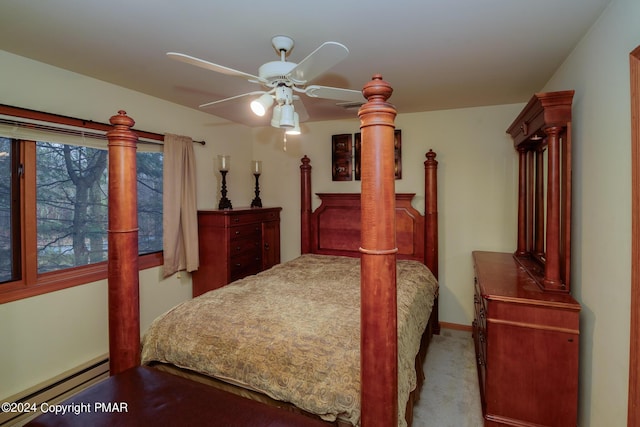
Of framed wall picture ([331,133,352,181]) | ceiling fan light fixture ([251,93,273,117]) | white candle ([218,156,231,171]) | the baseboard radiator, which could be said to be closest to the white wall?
ceiling fan light fixture ([251,93,273,117])

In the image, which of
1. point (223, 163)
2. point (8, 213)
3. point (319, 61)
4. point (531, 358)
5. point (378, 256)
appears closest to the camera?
point (378, 256)

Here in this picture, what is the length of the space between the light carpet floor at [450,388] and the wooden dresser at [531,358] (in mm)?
272

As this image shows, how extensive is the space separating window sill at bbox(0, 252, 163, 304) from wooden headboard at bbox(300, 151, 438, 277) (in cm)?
213

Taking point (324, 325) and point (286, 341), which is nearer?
point (286, 341)

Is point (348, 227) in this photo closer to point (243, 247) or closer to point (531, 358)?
point (243, 247)

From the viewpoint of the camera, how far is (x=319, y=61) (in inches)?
59.5

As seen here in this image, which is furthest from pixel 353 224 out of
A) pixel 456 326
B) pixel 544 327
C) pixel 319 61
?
pixel 319 61

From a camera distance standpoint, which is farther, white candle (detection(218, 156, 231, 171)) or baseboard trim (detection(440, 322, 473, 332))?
white candle (detection(218, 156, 231, 171))

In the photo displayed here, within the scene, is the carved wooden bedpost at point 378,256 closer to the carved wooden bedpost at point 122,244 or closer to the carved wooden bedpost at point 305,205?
the carved wooden bedpost at point 122,244

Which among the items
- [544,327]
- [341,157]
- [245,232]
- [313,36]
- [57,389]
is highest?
[313,36]

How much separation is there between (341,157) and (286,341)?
2760 millimetres

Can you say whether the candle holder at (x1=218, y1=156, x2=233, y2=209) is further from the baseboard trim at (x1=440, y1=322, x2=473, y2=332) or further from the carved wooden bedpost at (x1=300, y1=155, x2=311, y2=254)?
the baseboard trim at (x1=440, y1=322, x2=473, y2=332)

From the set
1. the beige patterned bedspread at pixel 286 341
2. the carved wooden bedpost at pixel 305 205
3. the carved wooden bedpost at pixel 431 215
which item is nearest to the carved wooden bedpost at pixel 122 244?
the beige patterned bedspread at pixel 286 341

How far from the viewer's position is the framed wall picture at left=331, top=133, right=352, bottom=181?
3.97 meters
